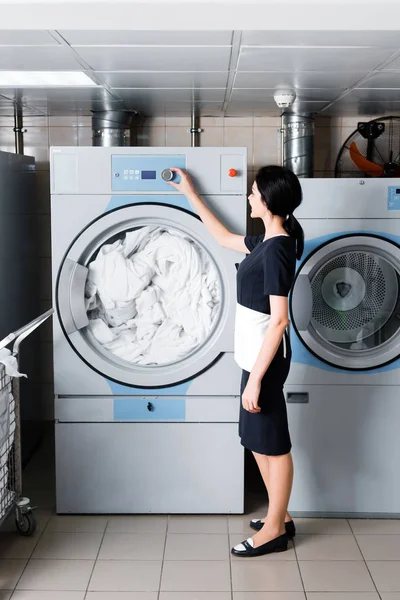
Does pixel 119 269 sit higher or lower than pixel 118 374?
higher

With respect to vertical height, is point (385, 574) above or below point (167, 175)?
below

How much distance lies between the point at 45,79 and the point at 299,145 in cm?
137

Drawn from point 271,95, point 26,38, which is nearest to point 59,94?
point 271,95

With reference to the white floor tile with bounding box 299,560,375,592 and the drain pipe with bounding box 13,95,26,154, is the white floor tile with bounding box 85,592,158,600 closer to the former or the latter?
the white floor tile with bounding box 299,560,375,592

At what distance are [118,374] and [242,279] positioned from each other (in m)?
0.72

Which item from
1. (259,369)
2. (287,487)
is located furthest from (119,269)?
(287,487)

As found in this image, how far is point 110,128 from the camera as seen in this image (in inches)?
148

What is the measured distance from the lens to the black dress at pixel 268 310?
2.70 metres

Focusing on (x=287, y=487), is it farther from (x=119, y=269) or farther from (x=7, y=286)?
(x=7, y=286)

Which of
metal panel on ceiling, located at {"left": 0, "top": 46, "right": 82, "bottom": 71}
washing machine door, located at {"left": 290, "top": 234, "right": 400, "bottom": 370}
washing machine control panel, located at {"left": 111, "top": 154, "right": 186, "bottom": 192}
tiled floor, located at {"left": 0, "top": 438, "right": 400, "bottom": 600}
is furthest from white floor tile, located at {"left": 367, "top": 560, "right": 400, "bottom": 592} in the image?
metal panel on ceiling, located at {"left": 0, "top": 46, "right": 82, "bottom": 71}

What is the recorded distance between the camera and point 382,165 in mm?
3734

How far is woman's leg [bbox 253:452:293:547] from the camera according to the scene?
2.89 m

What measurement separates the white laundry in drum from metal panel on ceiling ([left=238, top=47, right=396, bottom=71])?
31.5 inches

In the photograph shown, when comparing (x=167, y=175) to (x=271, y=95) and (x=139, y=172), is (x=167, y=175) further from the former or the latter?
(x=271, y=95)
